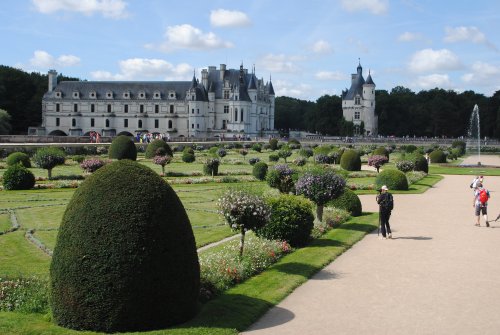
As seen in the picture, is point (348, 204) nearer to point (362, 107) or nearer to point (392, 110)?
point (362, 107)

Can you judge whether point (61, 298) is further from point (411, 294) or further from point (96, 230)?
point (411, 294)

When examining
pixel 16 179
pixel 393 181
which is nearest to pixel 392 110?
pixel 393 181

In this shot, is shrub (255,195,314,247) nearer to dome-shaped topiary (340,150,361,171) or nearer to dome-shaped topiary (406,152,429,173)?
dome-shaped topiary (340,150,361,171)

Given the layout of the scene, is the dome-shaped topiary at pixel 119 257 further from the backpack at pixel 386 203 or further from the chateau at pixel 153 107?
the chateau at pixel 153 107

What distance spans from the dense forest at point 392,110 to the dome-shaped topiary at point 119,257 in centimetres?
8772

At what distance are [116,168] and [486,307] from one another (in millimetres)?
6123

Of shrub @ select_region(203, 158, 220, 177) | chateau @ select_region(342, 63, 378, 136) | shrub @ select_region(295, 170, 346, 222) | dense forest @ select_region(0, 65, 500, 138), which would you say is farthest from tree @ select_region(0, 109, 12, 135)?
shrub @ select_region(295, 170, 346, 222)

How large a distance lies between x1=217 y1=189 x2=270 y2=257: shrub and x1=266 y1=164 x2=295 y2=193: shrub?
9794 millimetres

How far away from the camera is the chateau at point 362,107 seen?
106 metres

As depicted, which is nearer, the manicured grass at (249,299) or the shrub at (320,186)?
the manicured grass at (249,299)

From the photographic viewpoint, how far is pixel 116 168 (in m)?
7.48

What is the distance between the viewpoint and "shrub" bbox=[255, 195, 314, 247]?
44.9 ft

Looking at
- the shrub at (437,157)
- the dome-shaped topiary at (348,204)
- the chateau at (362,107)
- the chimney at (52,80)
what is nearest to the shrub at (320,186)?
the dome-shaped topiary at (348,204)

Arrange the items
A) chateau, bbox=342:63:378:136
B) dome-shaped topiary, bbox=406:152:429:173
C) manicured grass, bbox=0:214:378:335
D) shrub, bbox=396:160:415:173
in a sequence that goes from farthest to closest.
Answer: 1. chateau, bbox=342:63:378:136
2. dome-shaped topiary, bbox=406:152:429:173
3. shrub, bbox=396:160:415:173
4. manicured grass, bbox=0:214:378:335
